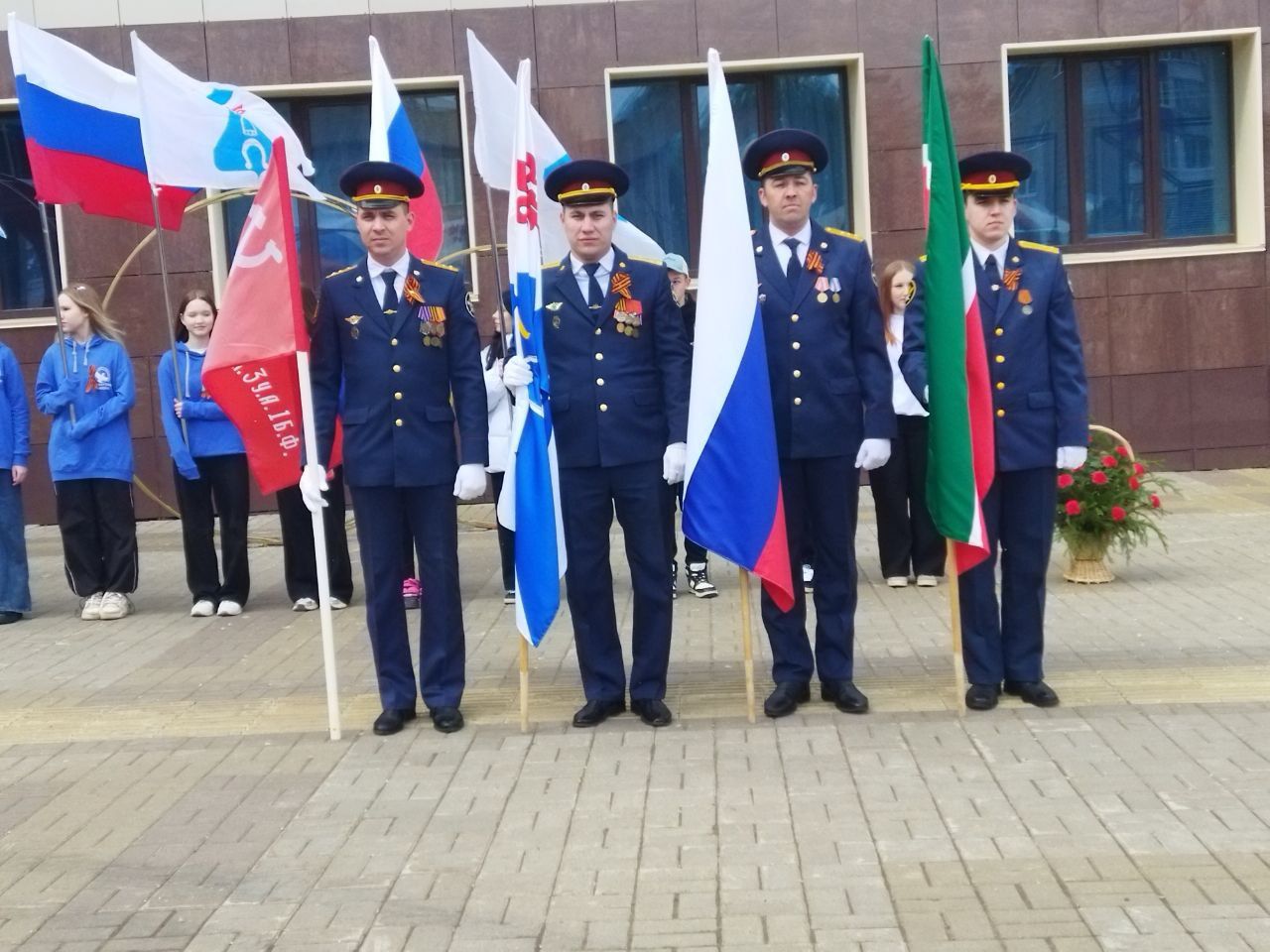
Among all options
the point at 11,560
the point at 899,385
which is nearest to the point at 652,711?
the point at 899,385

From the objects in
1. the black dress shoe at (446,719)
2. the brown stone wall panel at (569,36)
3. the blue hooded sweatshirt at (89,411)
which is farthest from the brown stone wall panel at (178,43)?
the black dress shoe at (446,719)

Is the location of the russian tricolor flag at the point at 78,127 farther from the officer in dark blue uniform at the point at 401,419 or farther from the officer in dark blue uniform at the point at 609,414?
the officer in dark blue uniform at the point at 609,414

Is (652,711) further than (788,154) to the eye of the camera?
Yes

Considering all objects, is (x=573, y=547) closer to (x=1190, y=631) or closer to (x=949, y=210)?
(x=949, y=210)

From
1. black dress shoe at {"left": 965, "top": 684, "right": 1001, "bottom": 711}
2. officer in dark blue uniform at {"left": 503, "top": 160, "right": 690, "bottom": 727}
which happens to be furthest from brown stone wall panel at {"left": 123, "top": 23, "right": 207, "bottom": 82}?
black dress shoe at {"left": 965, "top": 684, "right": 1001, "bottom": 711}

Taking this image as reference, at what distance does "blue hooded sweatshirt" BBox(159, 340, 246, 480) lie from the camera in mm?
9578

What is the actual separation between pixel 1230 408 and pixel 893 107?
12.5 feet

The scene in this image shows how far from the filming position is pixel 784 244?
650cm

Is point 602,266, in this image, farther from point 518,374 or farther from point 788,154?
point 788,154

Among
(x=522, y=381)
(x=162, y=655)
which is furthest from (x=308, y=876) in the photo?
(x=162, y=655)

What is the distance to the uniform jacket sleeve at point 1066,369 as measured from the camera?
251 inches

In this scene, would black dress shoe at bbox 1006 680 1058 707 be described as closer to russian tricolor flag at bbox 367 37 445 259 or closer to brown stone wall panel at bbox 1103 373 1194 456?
russian tricolor flag at bbox 367 37 445 259

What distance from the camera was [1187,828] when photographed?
4.86m

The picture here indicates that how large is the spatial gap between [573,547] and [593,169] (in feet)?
4.91
